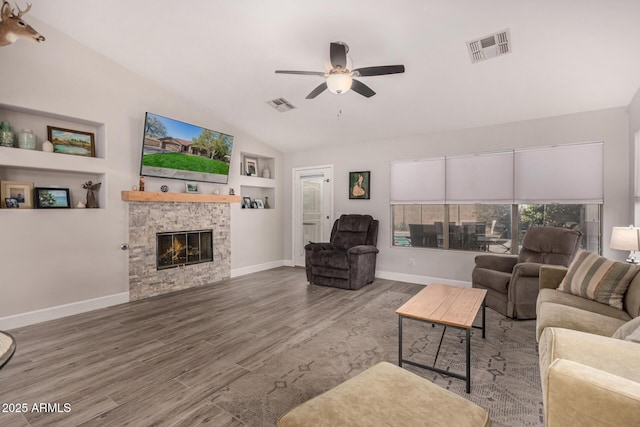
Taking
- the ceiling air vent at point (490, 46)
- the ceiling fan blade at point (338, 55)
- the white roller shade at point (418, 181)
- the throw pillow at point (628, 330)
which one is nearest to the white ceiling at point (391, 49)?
the ceiling air vent at point (490, 46)

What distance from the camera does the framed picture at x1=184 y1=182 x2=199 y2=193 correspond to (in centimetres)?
495

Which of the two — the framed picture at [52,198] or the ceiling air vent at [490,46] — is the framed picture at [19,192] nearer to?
the framed picture at [52,198]

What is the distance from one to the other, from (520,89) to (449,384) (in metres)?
3.41

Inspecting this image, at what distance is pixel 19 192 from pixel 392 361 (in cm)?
427

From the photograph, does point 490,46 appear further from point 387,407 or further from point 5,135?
point 5,135

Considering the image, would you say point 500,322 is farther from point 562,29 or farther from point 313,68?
point 313,68

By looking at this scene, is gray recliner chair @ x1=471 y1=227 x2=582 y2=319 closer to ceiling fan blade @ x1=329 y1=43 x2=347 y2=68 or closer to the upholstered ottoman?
the upholstered ottoman

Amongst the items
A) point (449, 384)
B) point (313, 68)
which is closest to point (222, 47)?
A: point (313, 68)

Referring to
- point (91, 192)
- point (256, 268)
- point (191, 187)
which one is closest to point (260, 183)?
point (191, 187)

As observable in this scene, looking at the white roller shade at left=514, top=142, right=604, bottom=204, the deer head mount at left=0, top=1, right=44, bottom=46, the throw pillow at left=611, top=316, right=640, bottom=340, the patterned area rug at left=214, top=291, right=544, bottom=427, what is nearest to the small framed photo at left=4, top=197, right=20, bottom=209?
the deer head mount at left=0, top=1, right=44, bottom=46

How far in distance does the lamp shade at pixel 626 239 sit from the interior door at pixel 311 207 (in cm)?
415

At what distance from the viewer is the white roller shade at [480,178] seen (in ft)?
14.7

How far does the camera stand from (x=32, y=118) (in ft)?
11.5

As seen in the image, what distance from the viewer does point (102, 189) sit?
3.95m
